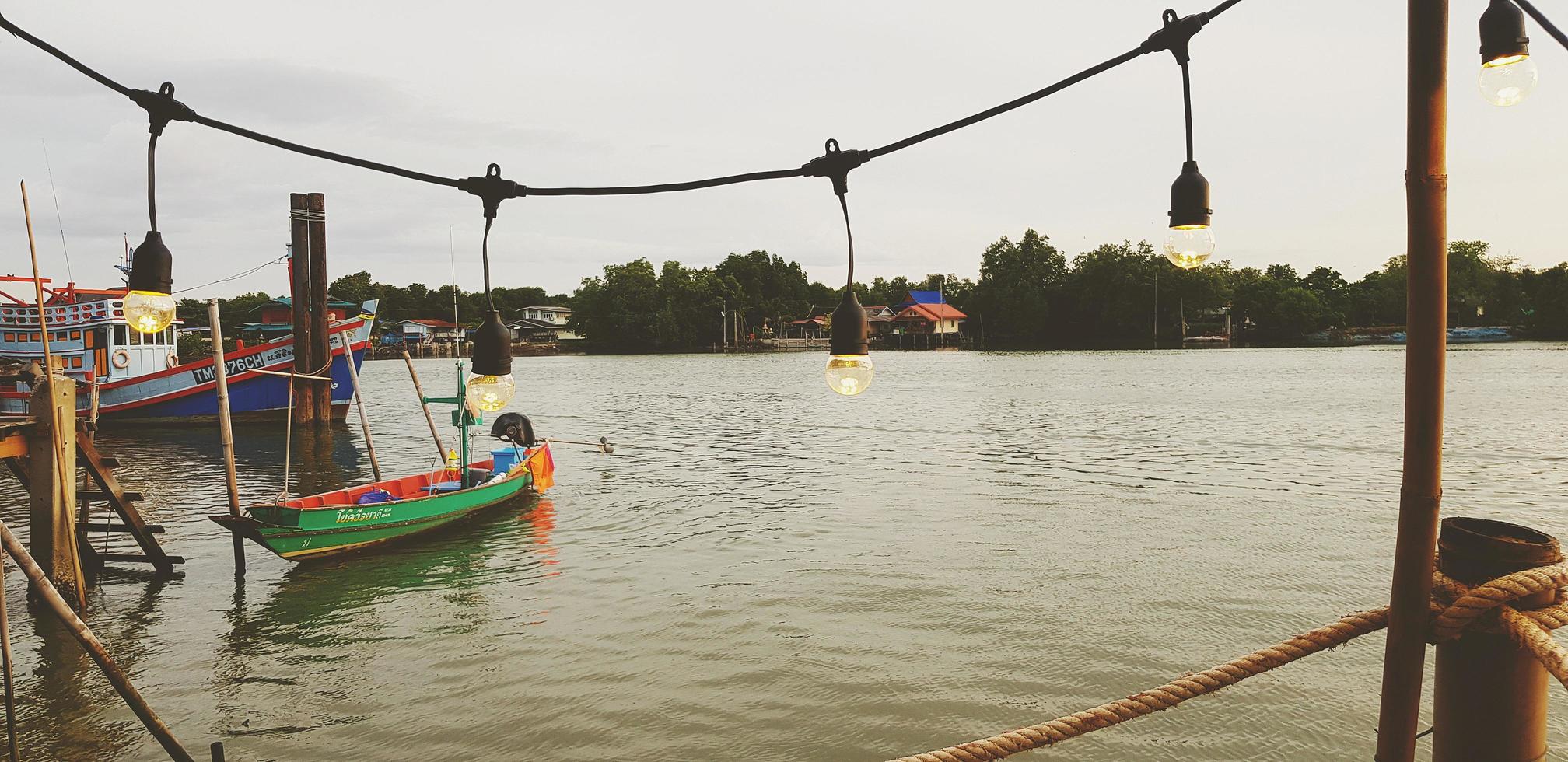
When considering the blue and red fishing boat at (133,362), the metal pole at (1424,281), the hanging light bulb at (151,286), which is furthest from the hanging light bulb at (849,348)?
the blue and red fishing boat at (133,362)

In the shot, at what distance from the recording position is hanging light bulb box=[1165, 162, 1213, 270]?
10.8 feet

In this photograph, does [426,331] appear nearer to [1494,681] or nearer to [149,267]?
[149,267]

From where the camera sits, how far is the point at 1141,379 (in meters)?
52.8

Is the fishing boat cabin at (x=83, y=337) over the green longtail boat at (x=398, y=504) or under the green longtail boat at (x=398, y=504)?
over

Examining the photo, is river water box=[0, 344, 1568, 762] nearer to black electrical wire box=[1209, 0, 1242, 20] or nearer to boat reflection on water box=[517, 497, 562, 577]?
boat reflection on water box=[517, 497, 562, 577]

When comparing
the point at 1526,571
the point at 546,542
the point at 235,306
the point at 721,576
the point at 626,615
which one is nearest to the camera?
the point at 1526,571

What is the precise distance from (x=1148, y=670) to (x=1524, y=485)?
14.1 meters

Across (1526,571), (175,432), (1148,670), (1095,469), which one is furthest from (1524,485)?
(175,432)

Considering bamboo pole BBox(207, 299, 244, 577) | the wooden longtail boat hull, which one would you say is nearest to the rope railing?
the wooden longtail boat hull

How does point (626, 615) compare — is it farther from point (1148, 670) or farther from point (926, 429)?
point (926, 429)

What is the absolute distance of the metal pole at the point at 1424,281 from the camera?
223 cm

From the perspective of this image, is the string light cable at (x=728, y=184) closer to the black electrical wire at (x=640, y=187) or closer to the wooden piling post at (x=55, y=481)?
the black electrical wire at (x=640, y=187)

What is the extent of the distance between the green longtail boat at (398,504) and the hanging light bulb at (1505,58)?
801 centimetres

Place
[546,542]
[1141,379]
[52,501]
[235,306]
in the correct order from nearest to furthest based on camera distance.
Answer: [52,501], [546,542], [1141,379], [235,306]
